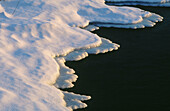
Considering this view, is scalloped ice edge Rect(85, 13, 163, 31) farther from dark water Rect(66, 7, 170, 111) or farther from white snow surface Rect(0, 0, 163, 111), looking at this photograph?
dark water Rect(66, 7, 170, 111)

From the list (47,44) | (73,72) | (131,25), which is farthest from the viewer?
(131,25)

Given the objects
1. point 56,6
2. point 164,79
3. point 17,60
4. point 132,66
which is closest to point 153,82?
point 164,79

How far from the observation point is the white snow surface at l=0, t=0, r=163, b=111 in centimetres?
1208

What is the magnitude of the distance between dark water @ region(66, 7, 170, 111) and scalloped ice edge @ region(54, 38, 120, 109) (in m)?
0.25

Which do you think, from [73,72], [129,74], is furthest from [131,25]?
[73,72]

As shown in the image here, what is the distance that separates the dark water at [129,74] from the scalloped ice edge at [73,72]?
0.81ft

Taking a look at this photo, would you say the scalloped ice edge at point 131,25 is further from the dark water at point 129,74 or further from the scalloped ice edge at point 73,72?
the scalloped ice edge at point 73,72

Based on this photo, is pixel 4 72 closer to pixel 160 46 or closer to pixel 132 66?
pixel 132 66

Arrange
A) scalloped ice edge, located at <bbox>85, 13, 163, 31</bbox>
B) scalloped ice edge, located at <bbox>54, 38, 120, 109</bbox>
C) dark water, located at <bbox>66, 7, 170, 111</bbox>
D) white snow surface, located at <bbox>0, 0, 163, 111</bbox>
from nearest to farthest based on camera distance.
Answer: white snow surface, located at <bbox>0, 0, 163, 111</bbox> < scalloped ice edge, located at <bbox>54, 38, 120, 109</bbox> < dark water, located at <bbox>66, 7, 170, 111</bbox> < scalloped ice edge, located at <bbox>85, 13, 163, 31</bbox>

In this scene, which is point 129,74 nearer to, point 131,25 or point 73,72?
point 73,72

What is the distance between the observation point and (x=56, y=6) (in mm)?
20781

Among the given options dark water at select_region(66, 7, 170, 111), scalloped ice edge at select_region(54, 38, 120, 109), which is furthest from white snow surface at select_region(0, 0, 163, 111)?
dark water at select_region(66, 7, 170, 111)

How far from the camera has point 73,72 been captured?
14.6 meters

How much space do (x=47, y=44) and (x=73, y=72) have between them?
2455 millimetres
